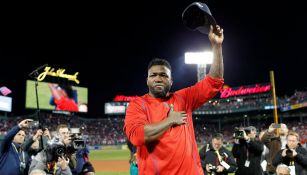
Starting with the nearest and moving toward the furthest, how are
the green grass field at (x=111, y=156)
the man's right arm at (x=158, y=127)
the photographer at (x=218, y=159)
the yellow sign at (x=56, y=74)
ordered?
the man's right arm at (x=158, y=127)
the photographer at (x=218, y=159)
the green grass field at (x=111, y=156)
the yellow sign at (x=56, y=74)

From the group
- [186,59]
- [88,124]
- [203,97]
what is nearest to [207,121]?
[88,124]

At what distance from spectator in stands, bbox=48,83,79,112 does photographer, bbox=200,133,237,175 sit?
4409 centimetres

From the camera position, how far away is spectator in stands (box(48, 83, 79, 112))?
4950 cm

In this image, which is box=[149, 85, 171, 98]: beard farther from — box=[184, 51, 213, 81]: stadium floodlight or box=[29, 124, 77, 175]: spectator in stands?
box=[184, 51, 213, 81]: stadium floodlight

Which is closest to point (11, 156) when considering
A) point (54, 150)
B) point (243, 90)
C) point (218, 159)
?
point (54, 150)

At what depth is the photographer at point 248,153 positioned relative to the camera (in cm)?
732

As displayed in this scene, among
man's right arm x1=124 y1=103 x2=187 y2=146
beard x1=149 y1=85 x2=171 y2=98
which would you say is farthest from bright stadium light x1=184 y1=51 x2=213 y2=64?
man's right arm x1=124 y1=103 x2=187 y2=146

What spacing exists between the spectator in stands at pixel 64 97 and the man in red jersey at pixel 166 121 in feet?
159

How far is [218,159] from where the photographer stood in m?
7.73

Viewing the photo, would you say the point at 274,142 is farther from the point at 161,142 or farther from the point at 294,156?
the point at 161,142

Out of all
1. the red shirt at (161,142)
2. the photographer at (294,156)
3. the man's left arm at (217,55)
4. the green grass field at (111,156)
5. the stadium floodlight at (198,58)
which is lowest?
the green grass field at (111,156)

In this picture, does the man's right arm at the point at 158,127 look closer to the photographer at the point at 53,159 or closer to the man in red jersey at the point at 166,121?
the man in red jersey at the point at 166,121

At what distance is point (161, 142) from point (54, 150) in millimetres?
2906

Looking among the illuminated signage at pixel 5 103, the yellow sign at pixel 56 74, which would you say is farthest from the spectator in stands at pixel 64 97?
the illuminated signage at pixel 5 103
